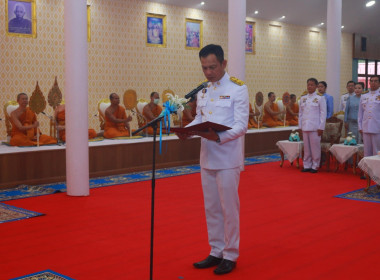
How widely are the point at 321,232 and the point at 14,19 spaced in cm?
826

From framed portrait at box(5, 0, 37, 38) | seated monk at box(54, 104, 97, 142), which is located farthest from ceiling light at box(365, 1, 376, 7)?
seated monk at box(54, 104, 97, 142)

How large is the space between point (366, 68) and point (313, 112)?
43.9ft

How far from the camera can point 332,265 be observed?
423 cm

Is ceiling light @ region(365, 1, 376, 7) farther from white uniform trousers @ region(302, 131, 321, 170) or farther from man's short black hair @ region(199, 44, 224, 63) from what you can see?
man's short black hair @ region(199, 44, 224, 63)

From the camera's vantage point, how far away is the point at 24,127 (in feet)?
29.0

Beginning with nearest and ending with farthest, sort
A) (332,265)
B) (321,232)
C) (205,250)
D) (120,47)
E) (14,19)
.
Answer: (332,265)
(205,250)
(321,232)
(14,19)
(120,47)

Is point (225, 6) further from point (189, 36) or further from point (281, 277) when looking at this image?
point (281, 277)

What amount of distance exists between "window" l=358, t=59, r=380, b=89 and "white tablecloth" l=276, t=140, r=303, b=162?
1250 centimetres

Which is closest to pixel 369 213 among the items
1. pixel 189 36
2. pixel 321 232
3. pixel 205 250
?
pixel 321 232

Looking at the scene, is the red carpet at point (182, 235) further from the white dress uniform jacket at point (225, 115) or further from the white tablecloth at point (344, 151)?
the white tablecloth at point (344, 151)

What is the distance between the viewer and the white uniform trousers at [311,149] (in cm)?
945

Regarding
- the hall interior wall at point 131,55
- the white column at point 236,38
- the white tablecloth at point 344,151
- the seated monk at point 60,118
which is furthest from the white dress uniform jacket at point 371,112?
the hall interior wall at point 131,55

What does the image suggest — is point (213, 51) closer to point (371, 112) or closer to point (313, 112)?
point (371, 112)

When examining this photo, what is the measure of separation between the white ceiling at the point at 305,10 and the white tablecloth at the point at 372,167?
26.7ft
